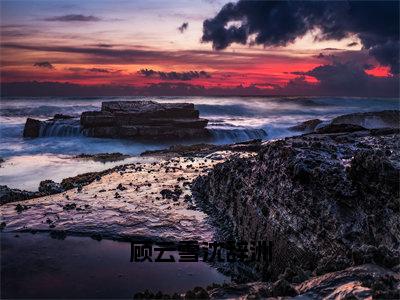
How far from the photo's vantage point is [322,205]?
6.73 metres

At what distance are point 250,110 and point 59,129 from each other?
45.0 meters

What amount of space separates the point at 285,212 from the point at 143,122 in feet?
84.0

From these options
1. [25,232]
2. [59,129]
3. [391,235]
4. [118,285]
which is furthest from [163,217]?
[59,129]

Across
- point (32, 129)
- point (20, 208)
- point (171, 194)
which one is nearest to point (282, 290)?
point (171, 194)

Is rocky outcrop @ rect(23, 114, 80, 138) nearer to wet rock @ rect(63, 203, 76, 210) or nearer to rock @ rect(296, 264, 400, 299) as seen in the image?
wet rock @ rect(63, 203, 76, 210)

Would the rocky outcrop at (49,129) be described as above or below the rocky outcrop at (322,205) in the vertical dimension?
below

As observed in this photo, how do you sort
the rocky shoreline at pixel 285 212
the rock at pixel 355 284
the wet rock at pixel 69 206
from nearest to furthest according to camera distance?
1. the rock at pixel 355 284
2. the rocky shoreline at pixel 285 212
3. the wet rock at pixel 69 206

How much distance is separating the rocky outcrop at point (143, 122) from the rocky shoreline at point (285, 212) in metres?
18.3

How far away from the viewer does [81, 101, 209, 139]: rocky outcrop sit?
31.0m

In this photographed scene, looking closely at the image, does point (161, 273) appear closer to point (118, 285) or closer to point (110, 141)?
→ point (118, 285)

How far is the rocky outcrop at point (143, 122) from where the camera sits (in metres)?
31.0

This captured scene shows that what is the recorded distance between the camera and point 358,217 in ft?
20.5

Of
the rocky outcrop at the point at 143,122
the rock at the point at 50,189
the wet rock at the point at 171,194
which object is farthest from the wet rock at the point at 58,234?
the rocky outcrop at the point at 143,122

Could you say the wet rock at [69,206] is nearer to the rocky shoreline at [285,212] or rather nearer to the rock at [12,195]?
the rocky shoreline at [285,212]
